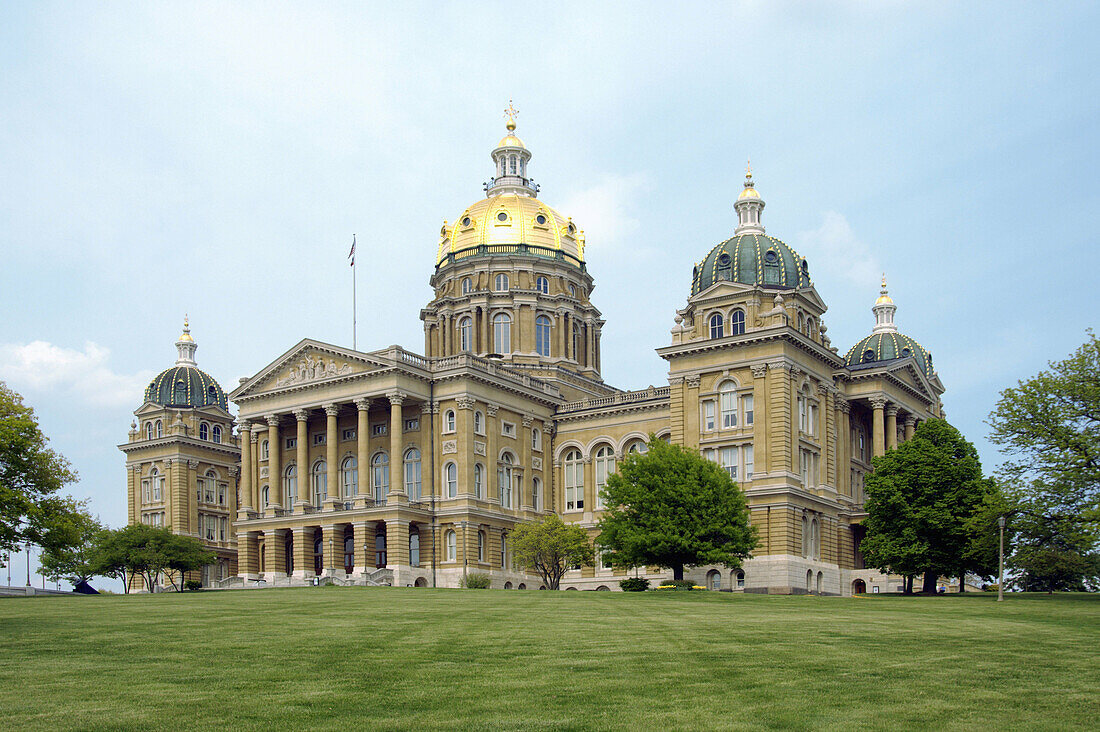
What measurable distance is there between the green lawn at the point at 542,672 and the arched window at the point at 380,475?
4987cm

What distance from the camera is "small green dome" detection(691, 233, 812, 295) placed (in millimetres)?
81438

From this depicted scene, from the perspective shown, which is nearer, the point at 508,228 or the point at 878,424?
the point at 878,424

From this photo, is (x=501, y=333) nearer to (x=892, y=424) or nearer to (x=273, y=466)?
(x=273, y=466)

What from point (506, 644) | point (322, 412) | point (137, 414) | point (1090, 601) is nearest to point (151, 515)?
point (137, 414)

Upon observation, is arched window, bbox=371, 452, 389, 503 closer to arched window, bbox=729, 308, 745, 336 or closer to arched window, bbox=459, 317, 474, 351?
arched window, bbox=459, 317, 474, 351

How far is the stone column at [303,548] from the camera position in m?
87.4

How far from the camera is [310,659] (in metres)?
25.7

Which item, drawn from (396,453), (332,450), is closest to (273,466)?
(332,450)

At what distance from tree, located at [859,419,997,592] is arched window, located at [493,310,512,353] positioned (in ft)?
129

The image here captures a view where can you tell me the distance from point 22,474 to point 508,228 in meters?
72.0

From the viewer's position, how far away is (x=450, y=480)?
86000mm

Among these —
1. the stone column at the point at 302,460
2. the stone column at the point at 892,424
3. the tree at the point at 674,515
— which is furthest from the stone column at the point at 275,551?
the stone column at the point at 892,424

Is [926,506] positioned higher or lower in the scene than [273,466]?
lower

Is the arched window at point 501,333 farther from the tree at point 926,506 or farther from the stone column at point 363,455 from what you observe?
the tree at point 926,506
